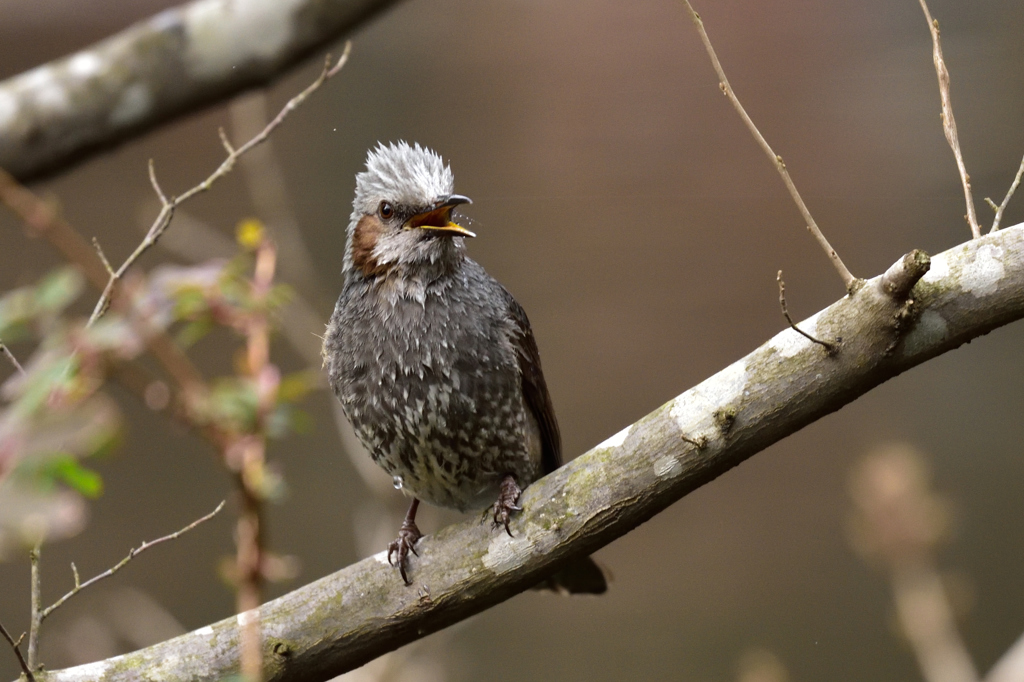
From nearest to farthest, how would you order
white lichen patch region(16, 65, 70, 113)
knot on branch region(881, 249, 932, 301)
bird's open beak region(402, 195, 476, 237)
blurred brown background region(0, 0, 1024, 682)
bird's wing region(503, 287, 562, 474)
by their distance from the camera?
knot on branch region(881, 249, 932, 301)
bird's open beak region(402, 195, 476, 237)
bird's wing region(503, 287, 562, 474)
white lichen patch region(16, 65, 70, 113)
blurred brown background region(0, 0, 1024, 682)

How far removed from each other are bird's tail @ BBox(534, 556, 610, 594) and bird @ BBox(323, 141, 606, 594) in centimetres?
35

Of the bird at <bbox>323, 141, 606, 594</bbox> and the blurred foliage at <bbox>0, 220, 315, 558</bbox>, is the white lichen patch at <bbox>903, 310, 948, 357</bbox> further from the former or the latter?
the blurred foliage at <bbox>0, 220, 315, 558</bbox>

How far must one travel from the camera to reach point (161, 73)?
12.1 ft

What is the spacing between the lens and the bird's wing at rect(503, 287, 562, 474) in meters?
A: 2.97

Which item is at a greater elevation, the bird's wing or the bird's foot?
the bird's wing

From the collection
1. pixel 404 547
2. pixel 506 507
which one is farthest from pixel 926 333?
pixel 404 547

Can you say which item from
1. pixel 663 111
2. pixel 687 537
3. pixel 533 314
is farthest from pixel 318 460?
pixel 663 111

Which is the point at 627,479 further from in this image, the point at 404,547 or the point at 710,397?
the point at 404,547

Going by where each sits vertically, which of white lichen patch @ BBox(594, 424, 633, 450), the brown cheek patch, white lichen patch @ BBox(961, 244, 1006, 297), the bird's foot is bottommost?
white lichen patch @ BBox(961, 244, 1006, 297)

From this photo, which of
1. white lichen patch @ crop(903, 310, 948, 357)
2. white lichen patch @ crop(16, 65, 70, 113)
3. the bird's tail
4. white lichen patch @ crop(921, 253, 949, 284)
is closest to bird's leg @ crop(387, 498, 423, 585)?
the bird's tail

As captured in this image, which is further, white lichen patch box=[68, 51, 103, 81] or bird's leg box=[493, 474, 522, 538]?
white lichen patch box=[68, 51, 103, 81]

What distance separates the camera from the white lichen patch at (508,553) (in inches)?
94.2

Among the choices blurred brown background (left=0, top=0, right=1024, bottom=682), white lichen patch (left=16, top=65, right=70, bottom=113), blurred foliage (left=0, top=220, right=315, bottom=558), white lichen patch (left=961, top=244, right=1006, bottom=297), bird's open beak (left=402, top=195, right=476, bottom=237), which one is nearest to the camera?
blurred foliage (left=0, top=220, right=315, bottom=558)

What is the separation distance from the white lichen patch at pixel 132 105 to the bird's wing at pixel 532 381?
1.70 metres
